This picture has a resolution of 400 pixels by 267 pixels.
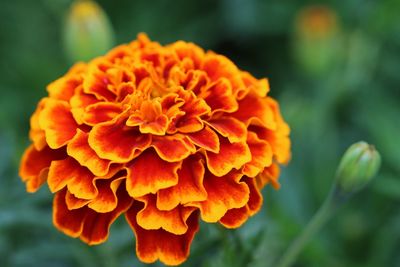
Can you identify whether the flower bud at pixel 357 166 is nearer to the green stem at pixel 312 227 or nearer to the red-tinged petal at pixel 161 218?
the green stem at pixel 312 227

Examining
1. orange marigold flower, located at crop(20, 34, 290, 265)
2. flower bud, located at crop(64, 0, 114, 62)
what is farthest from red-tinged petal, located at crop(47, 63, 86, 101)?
flower bud, located at crop(64, 0, 114, 62)

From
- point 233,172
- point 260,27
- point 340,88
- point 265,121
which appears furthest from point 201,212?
point 260,27

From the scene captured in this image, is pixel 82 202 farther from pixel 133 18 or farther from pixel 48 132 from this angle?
pixel 133 18

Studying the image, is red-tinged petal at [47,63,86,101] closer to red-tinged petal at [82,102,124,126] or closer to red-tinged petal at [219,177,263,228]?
red-tinged petal at [82,102,124,126]

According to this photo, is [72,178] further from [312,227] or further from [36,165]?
[312,227]

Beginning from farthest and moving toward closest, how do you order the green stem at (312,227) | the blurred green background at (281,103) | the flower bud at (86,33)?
the flower bud at (86,33)
the blurred green background at (281,103)
the green stem at (312,227)

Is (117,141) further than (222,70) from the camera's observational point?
No

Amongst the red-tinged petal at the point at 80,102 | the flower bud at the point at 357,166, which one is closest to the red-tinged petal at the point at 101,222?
the red-tinged petal at the point at 80,102

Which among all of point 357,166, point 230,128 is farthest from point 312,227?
point 230,128

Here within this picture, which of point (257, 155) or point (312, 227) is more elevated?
point (257, 155)
